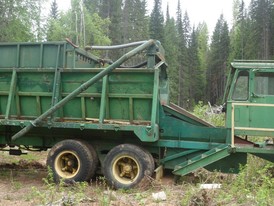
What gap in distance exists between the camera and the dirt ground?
20.6 feet

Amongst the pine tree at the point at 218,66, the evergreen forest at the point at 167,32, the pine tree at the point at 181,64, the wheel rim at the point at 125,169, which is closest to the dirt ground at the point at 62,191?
the wheel rim at the point at 125,169

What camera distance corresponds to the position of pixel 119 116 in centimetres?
851

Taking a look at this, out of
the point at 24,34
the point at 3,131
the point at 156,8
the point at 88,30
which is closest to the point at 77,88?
the point at 3,131

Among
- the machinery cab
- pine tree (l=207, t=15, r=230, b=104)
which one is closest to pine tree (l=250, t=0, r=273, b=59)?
pine tree (l=207, t=15, r=230, b=104)

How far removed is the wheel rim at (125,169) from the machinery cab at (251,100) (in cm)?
219

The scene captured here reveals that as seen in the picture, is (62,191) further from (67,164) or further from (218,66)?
(218,66)

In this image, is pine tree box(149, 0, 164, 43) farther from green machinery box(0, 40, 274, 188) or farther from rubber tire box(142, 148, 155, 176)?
rubber tire box(142, 148, 155, 176)

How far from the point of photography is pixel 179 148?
28.0 ft

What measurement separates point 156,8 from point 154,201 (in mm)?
62570

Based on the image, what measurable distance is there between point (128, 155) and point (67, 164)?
4.92 feet

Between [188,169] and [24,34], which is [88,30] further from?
[188,169]

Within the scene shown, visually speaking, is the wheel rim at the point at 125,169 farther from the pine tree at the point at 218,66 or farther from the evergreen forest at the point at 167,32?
the pine tree at the point at 218,66

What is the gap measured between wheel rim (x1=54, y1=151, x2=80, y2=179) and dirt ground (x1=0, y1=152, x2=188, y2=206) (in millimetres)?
413

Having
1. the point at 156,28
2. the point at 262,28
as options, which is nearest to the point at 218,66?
the point at 262,28
